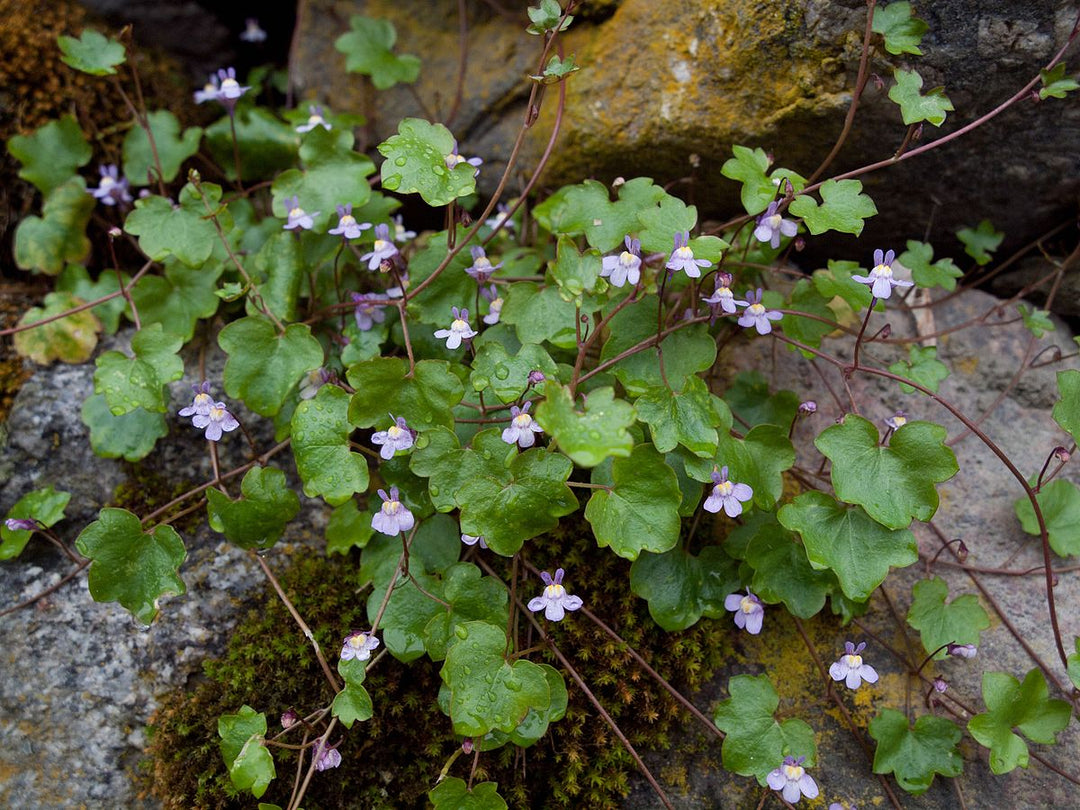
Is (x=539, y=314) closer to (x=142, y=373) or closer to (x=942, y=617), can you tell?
(x=142, y=373)

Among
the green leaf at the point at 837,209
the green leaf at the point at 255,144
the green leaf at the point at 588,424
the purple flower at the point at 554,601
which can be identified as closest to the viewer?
the green leaf at the point at 588,424

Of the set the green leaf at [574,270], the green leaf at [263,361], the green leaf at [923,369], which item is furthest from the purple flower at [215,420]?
the green leaf at [923,369]

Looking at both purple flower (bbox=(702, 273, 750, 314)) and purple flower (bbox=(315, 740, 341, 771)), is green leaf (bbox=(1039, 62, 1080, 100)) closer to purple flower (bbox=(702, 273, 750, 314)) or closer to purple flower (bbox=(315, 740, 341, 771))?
purple flower (bbox=(702, 273, 750, 314))

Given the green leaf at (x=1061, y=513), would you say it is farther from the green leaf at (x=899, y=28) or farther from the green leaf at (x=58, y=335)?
the green leaf at (x=58, y=335)

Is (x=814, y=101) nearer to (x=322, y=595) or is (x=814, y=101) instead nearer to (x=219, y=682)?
(x=322, y=595)

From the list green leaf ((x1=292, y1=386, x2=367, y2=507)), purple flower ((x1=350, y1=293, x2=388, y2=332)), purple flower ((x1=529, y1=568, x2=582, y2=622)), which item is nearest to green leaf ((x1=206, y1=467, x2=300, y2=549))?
green leaf ((x1=292, y1=386, x2=367, y2=507))

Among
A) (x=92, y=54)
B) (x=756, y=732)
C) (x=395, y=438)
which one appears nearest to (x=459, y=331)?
(x=395, y=438)

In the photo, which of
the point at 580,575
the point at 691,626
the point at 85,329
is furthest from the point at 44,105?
the point at 691,626
